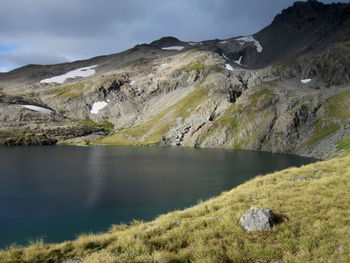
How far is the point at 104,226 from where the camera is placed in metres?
34.0

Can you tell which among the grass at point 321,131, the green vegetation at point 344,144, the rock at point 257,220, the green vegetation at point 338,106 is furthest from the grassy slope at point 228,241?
the green vegetation at point 338,106

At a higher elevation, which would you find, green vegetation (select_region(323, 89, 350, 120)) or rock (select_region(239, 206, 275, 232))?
green vegetation (select_region(323, 89, 350, 120))

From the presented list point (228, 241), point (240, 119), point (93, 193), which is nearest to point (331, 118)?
point (240, 119)

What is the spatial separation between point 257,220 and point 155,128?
549 feet

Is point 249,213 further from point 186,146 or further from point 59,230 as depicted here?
point 186,146

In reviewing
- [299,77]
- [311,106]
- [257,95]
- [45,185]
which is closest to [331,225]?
[45,185]

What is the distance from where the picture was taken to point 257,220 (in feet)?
50.6

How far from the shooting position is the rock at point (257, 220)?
15.1 metres

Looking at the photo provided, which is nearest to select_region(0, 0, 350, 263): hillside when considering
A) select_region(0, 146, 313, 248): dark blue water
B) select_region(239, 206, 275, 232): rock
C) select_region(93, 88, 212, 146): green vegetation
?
select_region(239, 206, 275, 232): rock

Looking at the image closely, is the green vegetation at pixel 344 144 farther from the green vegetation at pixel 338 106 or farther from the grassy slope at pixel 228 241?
the grassy slope at pixel 228 241

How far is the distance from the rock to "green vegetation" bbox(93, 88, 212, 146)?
14997cm

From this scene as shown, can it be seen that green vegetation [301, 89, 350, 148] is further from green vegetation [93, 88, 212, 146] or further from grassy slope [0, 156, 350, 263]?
grassy slope [0, 156, 350, 263]

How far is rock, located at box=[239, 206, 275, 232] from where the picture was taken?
49.5ft

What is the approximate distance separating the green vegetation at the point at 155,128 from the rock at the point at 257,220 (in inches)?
5904
